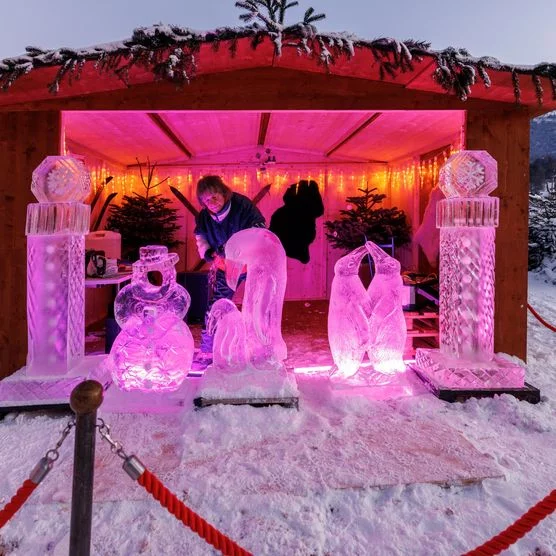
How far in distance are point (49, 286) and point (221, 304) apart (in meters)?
1.26

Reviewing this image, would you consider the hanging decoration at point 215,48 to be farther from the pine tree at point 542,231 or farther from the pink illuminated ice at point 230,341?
the pine tree at point 542,231

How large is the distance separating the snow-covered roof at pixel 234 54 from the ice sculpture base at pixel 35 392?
203 centimetres

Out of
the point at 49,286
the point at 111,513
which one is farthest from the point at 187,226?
the point at 111,513

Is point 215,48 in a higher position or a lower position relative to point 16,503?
higher

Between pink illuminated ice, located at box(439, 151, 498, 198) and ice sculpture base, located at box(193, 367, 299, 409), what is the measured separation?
82.5 inches

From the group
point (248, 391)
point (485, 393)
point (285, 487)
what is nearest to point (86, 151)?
point (248, 391)

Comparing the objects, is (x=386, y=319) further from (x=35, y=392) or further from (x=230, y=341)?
(x=35, y=392)

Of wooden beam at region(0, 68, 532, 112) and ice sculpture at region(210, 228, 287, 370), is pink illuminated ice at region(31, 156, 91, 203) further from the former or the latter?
ice sculpture at region(210, 228, 287, 370)

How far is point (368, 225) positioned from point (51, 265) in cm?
583

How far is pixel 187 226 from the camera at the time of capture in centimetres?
886

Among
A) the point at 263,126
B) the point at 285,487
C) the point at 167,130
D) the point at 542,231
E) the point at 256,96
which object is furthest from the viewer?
the point at 542,231

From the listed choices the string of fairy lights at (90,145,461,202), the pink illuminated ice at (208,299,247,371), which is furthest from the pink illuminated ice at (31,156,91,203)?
the string of fairy lights at (90,145,461,202)

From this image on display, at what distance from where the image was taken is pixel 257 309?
3.48m

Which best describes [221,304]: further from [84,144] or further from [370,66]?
[84,144]
